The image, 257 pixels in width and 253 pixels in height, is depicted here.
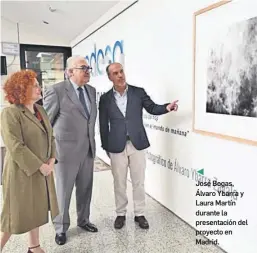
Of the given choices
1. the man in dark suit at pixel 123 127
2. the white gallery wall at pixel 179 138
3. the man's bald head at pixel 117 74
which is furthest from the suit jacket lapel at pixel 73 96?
the white gallery wall at pixel 179 138

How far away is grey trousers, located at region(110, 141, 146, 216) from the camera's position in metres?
2.62

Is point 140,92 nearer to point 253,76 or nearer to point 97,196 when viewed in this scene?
point 253,76

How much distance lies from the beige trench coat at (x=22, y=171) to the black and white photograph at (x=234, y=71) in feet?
4.36

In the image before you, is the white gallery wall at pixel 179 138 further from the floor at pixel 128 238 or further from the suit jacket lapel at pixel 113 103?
the suit jacket lapel at pixel 113 103

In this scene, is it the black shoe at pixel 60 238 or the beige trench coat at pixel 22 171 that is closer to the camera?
the beige trench coat at pixel 22 171

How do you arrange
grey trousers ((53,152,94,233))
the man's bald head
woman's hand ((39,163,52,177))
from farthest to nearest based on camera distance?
1. the man's bald head
2. grey trousers ((53,152,94,233))
3. woman's hand ((39,163,52,177))

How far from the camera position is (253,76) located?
6.04ft

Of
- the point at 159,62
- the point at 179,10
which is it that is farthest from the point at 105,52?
the point at 179,10

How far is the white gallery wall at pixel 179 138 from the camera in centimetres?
203

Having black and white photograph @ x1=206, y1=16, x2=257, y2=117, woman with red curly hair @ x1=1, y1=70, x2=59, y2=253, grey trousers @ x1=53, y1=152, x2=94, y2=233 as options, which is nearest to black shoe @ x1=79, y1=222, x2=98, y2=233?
grey trousers @ x1=53, y1=152, x2=94, y2=233

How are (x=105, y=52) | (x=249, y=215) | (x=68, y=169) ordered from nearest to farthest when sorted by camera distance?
(x=249, y=215)
(x=68, y=169)
(x=105, y=52)

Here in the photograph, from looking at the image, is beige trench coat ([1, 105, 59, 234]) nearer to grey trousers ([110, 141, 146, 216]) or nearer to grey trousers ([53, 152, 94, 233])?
grey trousers ([53, 152, 94, 233])

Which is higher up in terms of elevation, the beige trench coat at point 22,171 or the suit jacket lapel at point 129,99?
the suit jacket lapel at point 129,99

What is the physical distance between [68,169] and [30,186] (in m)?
0.51
